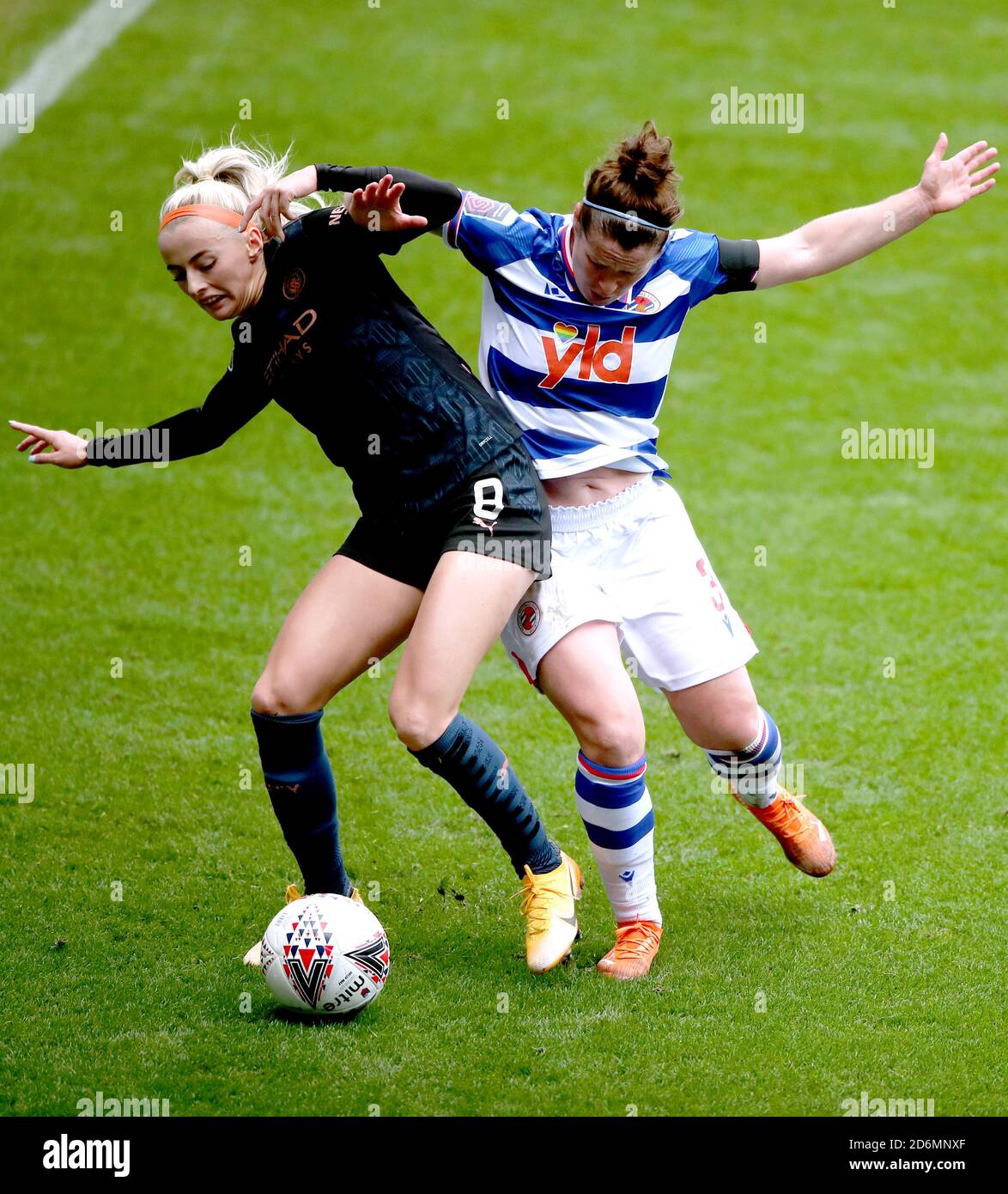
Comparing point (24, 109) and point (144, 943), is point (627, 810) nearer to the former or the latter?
point (144, 943)

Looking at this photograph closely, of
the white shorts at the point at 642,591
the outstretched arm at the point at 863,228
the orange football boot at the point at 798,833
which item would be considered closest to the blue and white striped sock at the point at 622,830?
the white shorts at the point at 642,591

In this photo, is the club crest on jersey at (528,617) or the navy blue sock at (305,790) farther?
the club crest on jersey at (528,617)

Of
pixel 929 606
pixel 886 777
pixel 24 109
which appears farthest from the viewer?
pixel 24 109

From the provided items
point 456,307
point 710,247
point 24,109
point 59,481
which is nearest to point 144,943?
point 710,247

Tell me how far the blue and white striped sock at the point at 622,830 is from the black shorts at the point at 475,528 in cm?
65

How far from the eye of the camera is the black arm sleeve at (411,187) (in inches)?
171

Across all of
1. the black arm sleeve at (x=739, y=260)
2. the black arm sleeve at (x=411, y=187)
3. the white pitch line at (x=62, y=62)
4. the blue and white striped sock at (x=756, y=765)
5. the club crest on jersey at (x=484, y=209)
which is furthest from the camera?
the white pitch line at (x=62, y=62)

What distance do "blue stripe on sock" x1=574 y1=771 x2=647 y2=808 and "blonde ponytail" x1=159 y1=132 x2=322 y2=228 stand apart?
196 centimetres

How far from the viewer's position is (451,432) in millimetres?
4414

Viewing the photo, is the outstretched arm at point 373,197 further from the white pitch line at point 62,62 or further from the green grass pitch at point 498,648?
the white pitch line at point 62,62

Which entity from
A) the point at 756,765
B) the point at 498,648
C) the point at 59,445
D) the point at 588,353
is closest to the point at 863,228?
the point at 588,353

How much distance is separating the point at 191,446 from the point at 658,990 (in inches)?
87.2

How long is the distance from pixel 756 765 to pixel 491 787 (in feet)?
3.16

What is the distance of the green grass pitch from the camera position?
171 inches
